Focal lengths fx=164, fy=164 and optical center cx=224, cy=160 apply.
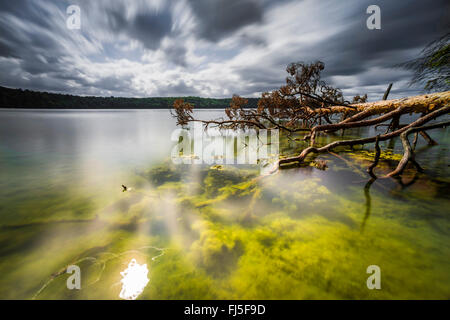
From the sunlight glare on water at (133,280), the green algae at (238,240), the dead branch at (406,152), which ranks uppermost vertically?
the dead branch at (406,152)

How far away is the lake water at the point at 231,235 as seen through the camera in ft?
5.60

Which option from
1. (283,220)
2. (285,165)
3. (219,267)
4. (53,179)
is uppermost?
(285,165)

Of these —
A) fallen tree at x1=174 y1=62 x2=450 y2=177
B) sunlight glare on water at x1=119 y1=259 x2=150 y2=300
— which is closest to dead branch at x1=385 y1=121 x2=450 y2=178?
fallen tree at x1=174 y1=62 x2=450 y2=177

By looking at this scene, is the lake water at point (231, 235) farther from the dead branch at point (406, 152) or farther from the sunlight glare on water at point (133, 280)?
the dead branch at point (406, 152)

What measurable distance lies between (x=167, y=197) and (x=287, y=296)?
2.80 meters

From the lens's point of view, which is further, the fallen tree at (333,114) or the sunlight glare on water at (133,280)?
the fallen tree at (333,114)

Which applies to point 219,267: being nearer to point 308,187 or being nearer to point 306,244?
point 306,244

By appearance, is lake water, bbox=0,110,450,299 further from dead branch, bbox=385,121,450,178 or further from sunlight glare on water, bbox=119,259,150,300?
dead branch, bbox=385,121,450,178

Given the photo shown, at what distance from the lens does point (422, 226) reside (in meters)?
2.46

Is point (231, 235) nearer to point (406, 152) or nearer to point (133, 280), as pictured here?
point (133, 280)

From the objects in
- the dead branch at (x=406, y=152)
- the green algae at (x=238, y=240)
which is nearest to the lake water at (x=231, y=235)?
the green algae at (x=238, y=240)

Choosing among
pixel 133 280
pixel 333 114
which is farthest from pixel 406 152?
pixel 333 114

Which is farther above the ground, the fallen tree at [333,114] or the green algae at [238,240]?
the fallen tree at [333,114]
